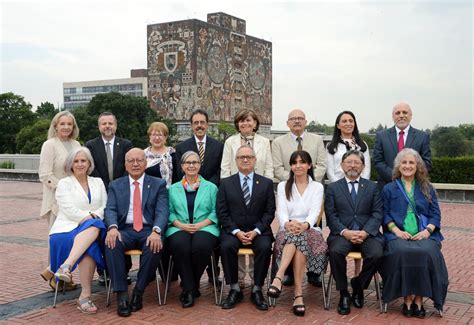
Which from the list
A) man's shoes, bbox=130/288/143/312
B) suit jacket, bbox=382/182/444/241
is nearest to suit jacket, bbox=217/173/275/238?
man's shoes, bbox=130/288/143/312

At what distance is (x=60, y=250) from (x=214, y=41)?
130 ft

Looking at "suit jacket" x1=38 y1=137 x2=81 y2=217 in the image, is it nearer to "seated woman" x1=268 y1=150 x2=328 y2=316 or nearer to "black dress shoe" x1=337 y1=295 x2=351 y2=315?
"seated woman" x1=268 y1=150 x2=328 y2=316

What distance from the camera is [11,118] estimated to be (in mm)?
41844

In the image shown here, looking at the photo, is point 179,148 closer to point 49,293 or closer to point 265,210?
point 265,210

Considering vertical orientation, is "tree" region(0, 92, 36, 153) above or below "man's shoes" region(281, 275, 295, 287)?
above

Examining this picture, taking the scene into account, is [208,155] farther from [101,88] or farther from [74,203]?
[101,88]

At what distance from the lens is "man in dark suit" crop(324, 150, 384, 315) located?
462 centimetres

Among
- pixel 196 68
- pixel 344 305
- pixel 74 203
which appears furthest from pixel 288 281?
pixel 196 68

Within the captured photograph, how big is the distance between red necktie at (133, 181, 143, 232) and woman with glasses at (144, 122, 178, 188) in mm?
493

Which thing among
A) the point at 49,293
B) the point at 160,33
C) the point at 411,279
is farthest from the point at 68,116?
the point at 160,33

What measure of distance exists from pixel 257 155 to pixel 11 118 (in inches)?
1620

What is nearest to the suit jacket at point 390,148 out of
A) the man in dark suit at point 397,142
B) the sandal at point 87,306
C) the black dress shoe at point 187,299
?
the man in dark suit at point 397,142

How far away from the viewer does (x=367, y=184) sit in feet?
16.3

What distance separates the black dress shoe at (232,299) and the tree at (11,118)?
134 ft
